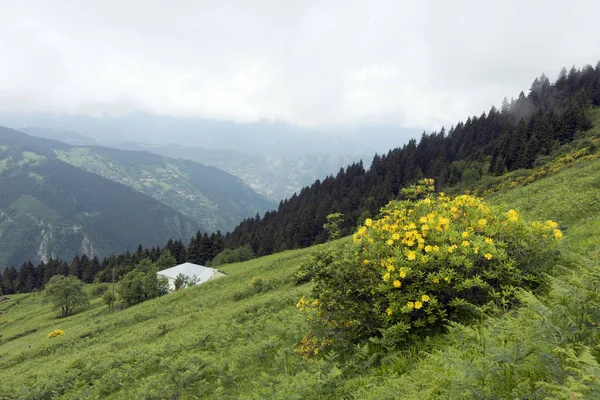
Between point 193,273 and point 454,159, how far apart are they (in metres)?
75.0

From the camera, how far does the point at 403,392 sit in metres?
3.93

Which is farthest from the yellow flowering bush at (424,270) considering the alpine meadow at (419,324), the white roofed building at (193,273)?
the white roofed building at (193,273)

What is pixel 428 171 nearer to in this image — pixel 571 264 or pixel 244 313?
pixel 244 313

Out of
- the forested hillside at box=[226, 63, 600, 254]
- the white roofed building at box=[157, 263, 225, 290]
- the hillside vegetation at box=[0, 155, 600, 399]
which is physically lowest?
the white roofed building at box=[157, 263, 225, 290]

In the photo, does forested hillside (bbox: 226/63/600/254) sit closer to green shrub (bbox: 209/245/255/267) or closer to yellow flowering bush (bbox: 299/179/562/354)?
green shrub (bbox: 209/245/255/267)

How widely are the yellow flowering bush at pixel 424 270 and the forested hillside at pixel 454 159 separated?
61201 millimetres

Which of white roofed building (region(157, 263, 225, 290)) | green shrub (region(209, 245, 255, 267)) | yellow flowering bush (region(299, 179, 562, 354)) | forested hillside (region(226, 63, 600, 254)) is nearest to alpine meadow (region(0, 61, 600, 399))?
yellow flowering bush (region(299, 179, 562, 354))

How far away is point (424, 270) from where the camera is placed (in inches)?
201

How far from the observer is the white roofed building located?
189 ft

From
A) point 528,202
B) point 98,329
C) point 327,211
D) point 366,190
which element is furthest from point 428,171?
point 98,329

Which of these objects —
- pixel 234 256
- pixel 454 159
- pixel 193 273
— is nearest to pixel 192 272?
pixel 193 273

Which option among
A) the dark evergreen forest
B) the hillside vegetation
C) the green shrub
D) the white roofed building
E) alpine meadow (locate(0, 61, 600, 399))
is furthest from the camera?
the green shrub

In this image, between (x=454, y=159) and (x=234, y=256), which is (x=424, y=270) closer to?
(x=234, y=256)

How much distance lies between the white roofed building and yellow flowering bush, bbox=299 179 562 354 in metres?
54.6
